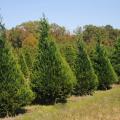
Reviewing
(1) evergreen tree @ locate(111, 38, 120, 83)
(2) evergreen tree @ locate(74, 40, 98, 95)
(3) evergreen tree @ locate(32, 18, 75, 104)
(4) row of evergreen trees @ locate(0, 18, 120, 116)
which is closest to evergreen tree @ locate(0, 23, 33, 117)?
(4) row of evergreen trees @ locate(0, 18, 120, 116)

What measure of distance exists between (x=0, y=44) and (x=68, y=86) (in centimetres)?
719

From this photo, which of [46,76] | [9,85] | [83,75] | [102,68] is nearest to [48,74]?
[46,76]

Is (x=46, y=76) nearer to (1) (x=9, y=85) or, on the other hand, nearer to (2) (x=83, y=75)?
(1) (x=9, y=85)

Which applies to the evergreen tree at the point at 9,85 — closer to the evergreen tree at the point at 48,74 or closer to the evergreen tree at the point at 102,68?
the evergreen tree at the point at 48,74

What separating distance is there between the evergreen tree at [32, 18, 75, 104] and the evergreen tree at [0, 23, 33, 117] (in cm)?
380

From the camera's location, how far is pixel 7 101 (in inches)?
755

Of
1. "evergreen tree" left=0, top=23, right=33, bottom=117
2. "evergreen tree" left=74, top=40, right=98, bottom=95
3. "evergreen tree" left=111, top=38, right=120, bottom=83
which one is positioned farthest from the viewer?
"evergreen tree" left=111, top=38, right=120, bottom=83

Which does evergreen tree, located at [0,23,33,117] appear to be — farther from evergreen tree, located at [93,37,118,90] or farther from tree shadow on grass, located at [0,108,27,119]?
evergreen tree, located at [93,37,118,90]

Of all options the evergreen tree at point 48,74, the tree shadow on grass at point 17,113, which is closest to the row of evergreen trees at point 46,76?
the evergreen tree at point 48,74

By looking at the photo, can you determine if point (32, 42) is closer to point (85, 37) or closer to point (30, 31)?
point (30, 31)

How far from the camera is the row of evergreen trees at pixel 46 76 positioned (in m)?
19.5

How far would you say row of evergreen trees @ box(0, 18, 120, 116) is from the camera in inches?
766

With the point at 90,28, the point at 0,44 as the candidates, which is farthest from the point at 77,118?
the point at 90,28

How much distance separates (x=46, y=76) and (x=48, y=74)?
0.21 m
